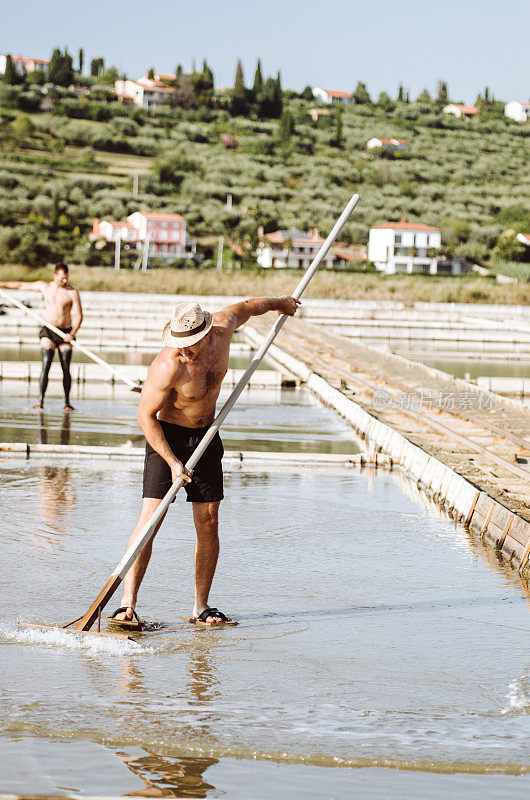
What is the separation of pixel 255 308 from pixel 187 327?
537 millimetres

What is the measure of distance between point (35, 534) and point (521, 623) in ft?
8.26

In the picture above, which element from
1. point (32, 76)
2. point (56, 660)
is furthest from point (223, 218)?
point (56, 660)

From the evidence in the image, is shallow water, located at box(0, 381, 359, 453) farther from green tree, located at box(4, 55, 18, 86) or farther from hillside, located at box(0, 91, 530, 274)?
green tree, located at box(4, 55, 18, 86)

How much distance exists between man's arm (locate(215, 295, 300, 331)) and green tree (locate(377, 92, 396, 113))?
13989cm

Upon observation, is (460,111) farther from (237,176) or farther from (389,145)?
(237,176)

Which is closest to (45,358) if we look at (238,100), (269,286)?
(269,286)

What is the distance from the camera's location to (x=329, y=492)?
7410mm

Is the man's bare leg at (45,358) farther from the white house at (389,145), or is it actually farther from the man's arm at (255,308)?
the white house at (389,145)

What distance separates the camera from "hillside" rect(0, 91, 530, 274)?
72812 millimetres

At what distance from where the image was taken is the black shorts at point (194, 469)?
4465mm

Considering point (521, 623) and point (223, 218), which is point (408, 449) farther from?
point (223, 218)

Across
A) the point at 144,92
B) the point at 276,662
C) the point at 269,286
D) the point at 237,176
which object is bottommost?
the point at 276,662

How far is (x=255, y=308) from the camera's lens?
4680 millimetres

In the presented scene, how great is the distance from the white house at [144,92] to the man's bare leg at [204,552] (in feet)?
416
